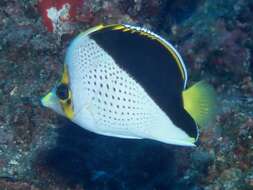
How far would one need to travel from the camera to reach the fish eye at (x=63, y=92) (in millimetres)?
2367

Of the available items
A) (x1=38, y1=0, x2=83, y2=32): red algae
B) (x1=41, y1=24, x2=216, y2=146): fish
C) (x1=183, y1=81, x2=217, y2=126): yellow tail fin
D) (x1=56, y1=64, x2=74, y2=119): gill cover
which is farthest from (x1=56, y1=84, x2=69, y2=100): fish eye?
(x1=38, y1=0, x2=83, y2=32): red algae

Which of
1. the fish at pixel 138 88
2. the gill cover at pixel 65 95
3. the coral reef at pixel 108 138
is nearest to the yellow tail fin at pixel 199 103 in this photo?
the fish at pixel 138 88

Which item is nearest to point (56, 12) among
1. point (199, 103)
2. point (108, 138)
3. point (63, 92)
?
point (108, 138)

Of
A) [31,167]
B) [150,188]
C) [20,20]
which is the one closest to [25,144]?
[31,167]

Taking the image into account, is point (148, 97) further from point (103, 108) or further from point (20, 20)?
point (20, 20)

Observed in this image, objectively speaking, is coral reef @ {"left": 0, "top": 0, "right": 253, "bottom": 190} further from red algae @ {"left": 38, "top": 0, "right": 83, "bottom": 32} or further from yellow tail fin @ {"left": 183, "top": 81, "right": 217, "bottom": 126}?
yellow tail fin @ {"left": 183, "top": 81, "right": 217, "bottom": 126}

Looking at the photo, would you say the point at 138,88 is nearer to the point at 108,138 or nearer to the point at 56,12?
the point at 108,138

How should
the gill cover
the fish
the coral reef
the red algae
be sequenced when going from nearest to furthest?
the fish → the gill cover → the coral reef → the red algae

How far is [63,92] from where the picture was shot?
2.37 meters

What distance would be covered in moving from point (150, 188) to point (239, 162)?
112cm

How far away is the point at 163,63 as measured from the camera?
222cm

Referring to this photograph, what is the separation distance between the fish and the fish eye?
105mm

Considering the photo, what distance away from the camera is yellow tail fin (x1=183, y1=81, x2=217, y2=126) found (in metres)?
2.24

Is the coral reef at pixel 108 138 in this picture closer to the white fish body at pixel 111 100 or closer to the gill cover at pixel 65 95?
the white fish body at pixel 111 100
